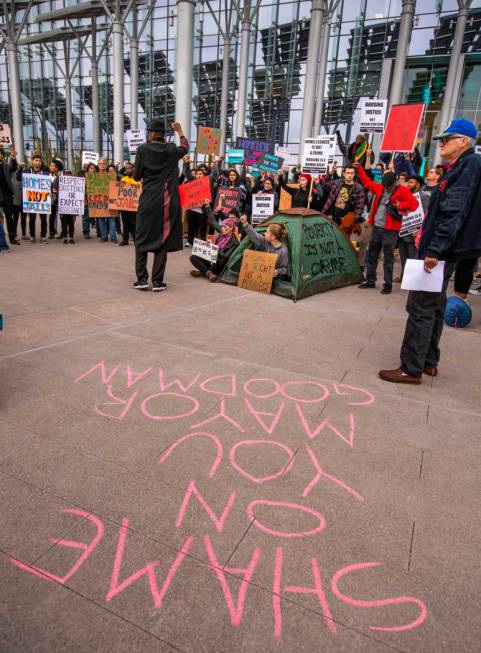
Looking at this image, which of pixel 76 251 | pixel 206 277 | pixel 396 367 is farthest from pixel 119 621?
pixel 76 251

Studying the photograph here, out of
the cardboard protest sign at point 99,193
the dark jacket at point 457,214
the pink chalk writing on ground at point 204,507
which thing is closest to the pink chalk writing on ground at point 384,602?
the pink chalk writing on ground at point 204,507

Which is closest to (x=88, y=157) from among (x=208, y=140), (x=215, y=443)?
(x=208, y=140)

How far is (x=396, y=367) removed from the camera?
13.4 feet

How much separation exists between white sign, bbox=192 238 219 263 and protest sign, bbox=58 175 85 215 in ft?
13.8

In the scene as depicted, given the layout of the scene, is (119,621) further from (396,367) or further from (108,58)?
(108,58)

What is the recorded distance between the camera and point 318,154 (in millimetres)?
9008

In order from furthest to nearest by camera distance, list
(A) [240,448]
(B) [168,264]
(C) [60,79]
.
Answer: (C) [60,79] → (B) [168,264] → (A) [240,448]

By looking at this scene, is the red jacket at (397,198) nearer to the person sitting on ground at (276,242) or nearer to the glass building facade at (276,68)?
the person sitting on ground at (276,242)

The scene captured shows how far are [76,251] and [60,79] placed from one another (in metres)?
34.7

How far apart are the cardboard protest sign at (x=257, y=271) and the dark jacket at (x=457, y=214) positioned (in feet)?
10.4

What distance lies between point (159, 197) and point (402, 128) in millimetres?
4330

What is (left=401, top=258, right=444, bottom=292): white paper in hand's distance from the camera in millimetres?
3367

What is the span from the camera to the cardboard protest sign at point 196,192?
787cm

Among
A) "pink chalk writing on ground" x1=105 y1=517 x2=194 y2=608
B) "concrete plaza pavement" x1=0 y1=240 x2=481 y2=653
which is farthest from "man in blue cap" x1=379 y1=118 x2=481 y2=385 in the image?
"pink chalk writing on ground" x1=105 y1=517 x2=194 y2=608
